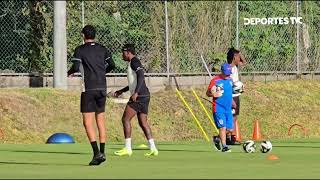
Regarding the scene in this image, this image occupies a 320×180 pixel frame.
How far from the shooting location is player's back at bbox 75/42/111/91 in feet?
50.4

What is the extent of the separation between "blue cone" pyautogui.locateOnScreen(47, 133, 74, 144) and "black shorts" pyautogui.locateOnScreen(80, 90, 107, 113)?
714cm

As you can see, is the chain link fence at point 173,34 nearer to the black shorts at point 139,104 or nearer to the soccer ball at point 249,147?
the black shorts at point 139,104

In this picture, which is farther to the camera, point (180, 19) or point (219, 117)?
point (180, 19)

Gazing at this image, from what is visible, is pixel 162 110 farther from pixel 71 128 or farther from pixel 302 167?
pixel 302 167

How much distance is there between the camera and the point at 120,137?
25.5 meters

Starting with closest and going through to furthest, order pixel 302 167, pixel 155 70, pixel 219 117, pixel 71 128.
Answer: pixel 302 167 → pixel 219 117 → pixel 71 128 → pixel 155 70

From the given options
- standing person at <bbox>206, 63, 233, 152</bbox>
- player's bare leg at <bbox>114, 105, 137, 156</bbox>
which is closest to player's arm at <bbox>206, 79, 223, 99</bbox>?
standing person at <bbox>206, 63, 233, 152</bbox>

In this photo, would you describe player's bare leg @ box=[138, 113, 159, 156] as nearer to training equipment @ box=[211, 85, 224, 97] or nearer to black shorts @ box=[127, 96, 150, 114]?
black shorts @ box=[127, 96, 150, 114]

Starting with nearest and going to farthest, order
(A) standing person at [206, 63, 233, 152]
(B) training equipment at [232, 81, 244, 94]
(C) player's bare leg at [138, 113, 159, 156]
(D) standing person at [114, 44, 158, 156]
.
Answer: (D) standing person at [114, 44, 158, 156] → (C) player's bare leg at [138, 113, 159, 156] → (A) standing person at [206, 63, 233, 152] → (B) training equipment at [232, 81, 244, 94]

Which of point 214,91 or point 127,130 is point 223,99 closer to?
point 214,91

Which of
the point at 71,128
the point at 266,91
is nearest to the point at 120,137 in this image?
the point at 71,128

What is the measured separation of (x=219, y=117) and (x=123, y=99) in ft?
30.4

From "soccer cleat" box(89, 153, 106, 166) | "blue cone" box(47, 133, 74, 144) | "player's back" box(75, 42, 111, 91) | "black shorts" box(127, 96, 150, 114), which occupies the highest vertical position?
"player's back" box(75, 42, 111, 91)

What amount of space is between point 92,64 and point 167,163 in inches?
72.7
